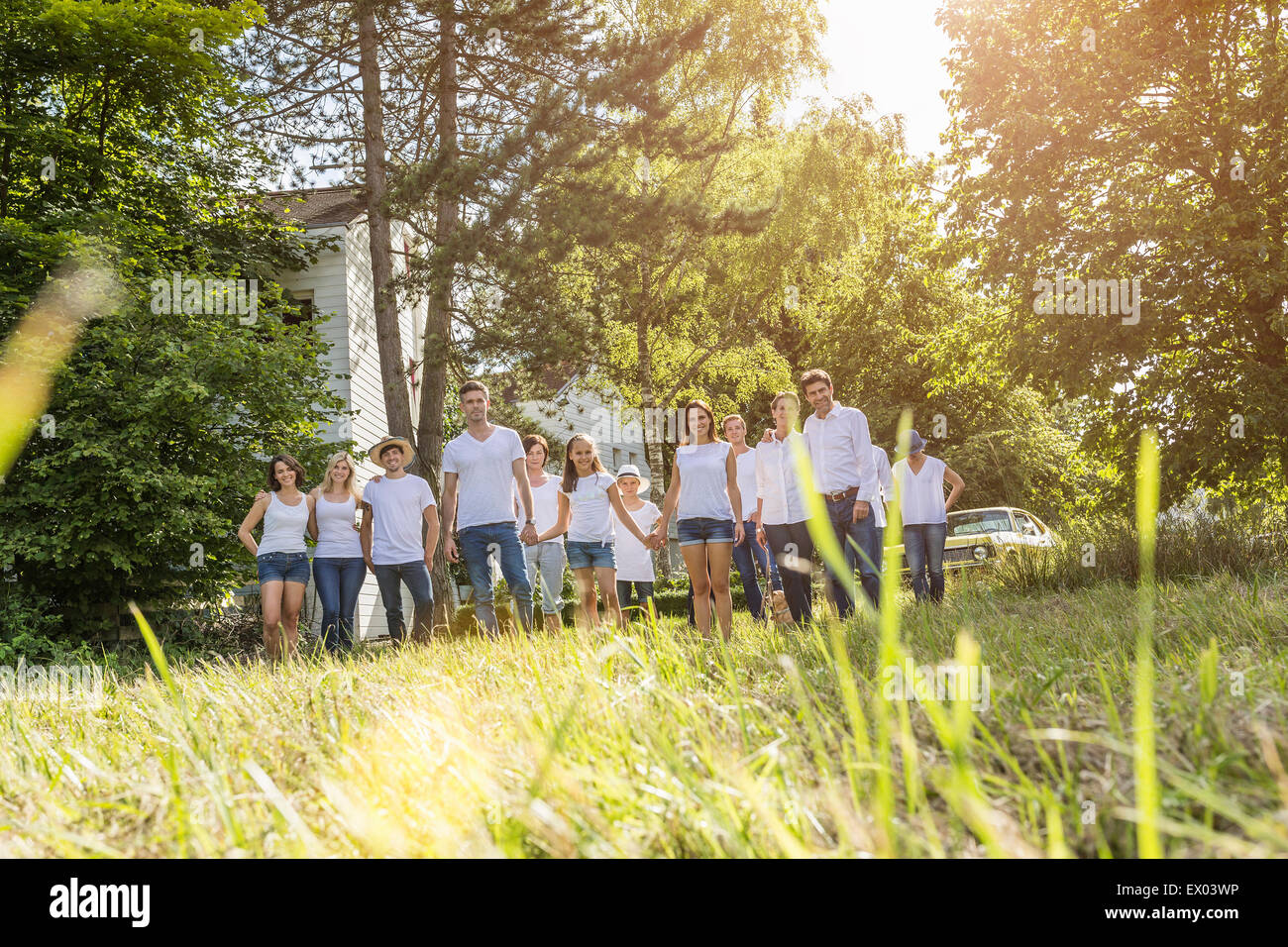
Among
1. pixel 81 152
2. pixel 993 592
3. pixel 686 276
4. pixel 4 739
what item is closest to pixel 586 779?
pixel 4 739

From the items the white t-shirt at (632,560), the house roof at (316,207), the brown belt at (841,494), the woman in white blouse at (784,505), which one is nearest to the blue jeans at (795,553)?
the woman in white blouse at (784,505)

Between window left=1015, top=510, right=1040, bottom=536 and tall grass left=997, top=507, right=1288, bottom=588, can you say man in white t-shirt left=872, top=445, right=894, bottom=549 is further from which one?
window left=1015, top=510, right=1040, bottom=536

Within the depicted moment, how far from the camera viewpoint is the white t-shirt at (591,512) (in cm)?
771

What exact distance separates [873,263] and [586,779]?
2306cm

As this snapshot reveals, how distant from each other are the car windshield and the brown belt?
7.46 m

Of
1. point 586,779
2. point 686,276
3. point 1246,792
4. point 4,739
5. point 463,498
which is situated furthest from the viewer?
point 686,276

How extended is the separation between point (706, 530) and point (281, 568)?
376 centimetres

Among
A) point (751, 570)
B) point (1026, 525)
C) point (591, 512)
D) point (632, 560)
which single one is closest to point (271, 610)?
point (591, 512)

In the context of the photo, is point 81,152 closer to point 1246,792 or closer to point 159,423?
point 159,423

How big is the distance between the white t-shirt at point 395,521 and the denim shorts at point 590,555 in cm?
127

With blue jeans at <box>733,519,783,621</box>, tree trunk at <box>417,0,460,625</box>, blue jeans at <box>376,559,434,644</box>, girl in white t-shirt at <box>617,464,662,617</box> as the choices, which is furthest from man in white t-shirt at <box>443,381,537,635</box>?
tree trunk at <box>417,0,460,625</box>

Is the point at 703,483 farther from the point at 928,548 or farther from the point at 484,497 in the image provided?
the point at 928,548

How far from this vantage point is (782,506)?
7.52 m

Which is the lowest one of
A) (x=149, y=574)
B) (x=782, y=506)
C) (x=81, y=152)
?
(x=149, y=574)
